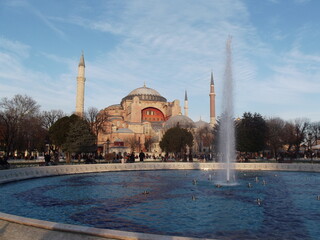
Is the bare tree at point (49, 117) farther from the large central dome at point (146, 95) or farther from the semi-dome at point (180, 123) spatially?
the large central dome at point (146, 95)

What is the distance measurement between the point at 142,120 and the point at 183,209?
6207 centimetres

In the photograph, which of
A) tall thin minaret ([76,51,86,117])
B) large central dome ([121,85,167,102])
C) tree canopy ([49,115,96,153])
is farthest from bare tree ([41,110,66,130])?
large central dome ([121,85,167,102])

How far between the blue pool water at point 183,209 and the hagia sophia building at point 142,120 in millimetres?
31991

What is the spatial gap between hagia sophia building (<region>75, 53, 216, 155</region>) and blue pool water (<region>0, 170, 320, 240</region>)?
105ft

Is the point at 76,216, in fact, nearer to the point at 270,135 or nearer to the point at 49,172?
the point at 49,172

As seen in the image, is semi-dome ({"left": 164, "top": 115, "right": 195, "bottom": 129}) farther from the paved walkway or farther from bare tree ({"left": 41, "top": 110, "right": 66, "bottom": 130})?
the paved walkway

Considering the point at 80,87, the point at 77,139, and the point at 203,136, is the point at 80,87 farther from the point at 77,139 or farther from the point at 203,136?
the point at 203,136

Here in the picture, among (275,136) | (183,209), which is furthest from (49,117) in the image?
(183,209)

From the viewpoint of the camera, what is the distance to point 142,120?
69.8 meters

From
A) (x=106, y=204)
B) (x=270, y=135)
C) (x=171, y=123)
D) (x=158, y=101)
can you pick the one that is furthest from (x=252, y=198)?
(x=158, y=101)

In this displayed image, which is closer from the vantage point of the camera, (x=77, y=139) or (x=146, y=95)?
(x=77, y=139)

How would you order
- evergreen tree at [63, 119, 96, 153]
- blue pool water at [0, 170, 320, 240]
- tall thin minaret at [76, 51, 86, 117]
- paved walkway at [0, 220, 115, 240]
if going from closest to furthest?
paved walkway at [0, 220, 115, 240] → blue pool water at [0, 170, 320, 240] → evergreen tree at [63, 119, 96, 153] → tall thin minaret at [76, 51, 86, 117]

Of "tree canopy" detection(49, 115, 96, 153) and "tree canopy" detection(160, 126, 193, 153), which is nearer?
"tree canopy" detection(49, 115, 96, 153)

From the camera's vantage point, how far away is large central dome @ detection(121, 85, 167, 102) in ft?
243
